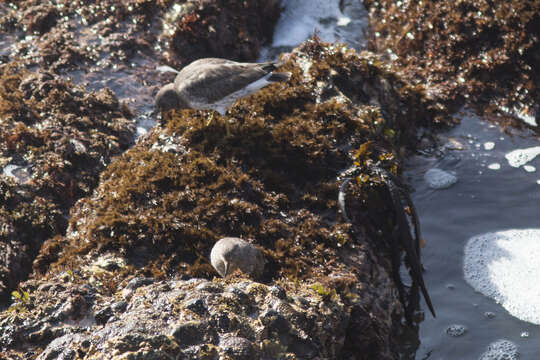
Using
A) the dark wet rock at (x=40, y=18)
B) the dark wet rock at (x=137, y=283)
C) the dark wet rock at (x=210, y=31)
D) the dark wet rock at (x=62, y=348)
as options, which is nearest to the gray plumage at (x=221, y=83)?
the dark wet rock at (x=210, y=31)

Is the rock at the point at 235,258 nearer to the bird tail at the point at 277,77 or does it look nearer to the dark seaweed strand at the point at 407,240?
the dark seaweed strand at the point at 407,240

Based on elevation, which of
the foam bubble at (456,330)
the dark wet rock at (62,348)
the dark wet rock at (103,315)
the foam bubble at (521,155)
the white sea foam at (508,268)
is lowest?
the foam bubble at (456,330)

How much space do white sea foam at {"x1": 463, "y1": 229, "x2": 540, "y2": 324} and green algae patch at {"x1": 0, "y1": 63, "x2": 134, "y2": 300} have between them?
532 cm

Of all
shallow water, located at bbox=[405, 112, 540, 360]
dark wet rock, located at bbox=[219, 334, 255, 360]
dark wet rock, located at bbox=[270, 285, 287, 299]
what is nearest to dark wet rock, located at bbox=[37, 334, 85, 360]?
dark wet rock, located at bbox=[219, 334, 255, 360]

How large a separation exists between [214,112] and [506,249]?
13.9 ft

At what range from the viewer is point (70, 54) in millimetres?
9344

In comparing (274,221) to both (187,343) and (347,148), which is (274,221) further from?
(187,343)

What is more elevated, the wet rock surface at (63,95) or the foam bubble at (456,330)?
the wet rock surface at (63,95)

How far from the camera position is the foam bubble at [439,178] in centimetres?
683

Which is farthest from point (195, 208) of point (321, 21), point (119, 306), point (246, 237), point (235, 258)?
point (321, 21)

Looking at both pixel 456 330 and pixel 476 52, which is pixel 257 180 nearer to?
pixel 456 330

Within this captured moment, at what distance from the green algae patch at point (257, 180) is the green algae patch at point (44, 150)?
764mm

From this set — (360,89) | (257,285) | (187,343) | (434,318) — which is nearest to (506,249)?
(434,318)

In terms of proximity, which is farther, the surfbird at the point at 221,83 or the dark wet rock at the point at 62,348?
the surfbird at the point at 221,83
